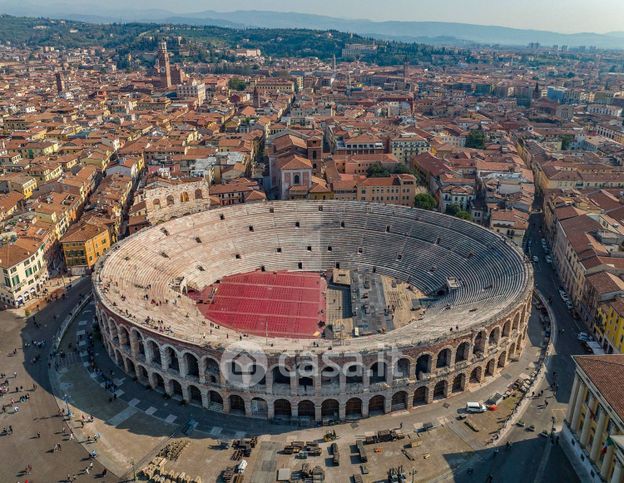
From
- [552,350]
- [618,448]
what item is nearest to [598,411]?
[618,448]

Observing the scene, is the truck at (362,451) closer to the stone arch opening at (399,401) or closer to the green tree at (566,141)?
the stone arch opening at (399,401)

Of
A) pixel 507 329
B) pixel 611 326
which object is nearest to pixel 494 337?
pixel 507 329

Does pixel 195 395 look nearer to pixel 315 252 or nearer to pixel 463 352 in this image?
pixel 463 352

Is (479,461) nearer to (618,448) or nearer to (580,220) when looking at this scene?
(618,448)

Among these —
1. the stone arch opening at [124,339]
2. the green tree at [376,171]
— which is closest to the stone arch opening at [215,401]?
the stone arch opening at [124,339]

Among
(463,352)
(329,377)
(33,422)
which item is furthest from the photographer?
(463,352)

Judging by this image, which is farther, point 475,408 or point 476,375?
point 476,375

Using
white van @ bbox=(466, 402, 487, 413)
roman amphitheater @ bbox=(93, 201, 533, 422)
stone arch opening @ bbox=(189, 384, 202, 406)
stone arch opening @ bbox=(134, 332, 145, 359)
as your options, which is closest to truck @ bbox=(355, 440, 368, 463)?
roman amphitheater @ bbox=(93, 201, 533, 422)
